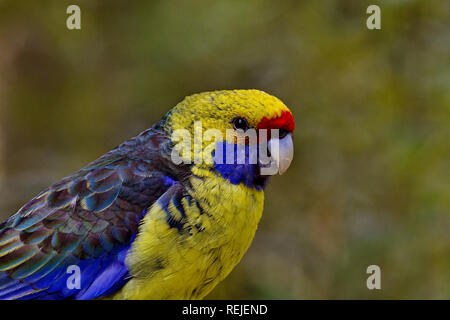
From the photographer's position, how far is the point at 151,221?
7.81 feet

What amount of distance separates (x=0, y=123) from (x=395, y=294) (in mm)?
3793

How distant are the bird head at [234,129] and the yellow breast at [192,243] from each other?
12 centimetres

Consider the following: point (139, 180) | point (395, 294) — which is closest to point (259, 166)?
point (139, 180)

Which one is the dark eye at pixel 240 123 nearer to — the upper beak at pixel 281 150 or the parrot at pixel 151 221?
the parrot at pixel 151 221

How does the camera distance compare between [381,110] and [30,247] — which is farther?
[381,110]

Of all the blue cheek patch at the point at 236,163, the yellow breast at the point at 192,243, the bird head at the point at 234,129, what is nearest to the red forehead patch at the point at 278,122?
the bird head at the point at 234,129

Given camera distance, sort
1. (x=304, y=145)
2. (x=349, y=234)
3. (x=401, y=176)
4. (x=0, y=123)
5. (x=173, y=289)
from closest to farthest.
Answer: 1. (x=173, y=289)
2. (x=401, y=176)
3. (x=349, y=234)
4. (x=304, y=145)
5. (x=0, y=123)

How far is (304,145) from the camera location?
4.34m

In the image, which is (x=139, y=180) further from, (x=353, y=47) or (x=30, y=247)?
(x=353, y=47)

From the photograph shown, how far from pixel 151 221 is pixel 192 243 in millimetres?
214

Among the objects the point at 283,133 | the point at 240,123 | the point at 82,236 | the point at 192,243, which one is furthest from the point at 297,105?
the point at 82,236

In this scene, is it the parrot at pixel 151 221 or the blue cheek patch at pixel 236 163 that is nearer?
the parrot at pixel 151 221

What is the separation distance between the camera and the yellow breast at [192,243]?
7.61 ft

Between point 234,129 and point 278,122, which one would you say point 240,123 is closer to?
point 234,129
